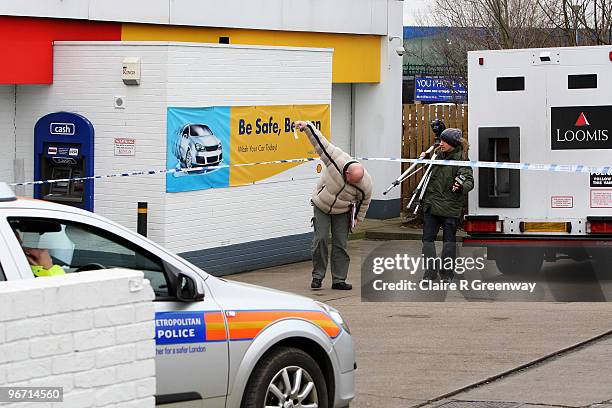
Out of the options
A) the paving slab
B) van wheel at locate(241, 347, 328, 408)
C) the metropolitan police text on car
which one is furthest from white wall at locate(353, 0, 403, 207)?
van wheel at locate(241, 347, 328, 408)

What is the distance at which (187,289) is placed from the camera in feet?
23.0

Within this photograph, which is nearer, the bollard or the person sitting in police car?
the person sitting in police car

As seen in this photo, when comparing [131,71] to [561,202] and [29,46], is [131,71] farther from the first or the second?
[561,202]

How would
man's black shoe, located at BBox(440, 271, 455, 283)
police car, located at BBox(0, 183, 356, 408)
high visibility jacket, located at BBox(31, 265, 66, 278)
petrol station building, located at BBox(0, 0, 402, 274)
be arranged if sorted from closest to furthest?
high visibility jacket, located at BBox(31, 265, 66, 278) < police car, located at BBox(0, 183, 356, 408) < petrol station building, located at BBox(0, 0, 402, 274) < man's black shoe, located at BBox(440, 271, 455, 283)

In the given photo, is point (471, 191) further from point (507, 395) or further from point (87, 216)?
point (87, 216)

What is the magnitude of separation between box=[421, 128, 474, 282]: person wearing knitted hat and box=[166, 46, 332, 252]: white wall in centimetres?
231

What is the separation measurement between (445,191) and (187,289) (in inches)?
330

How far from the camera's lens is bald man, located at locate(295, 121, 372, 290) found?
46.4 feet

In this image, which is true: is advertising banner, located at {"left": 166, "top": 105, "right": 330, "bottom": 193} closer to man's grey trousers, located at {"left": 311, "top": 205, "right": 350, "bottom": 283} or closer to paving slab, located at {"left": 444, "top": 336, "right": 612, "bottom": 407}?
man's grey trousers, located at {"left": 311, "top": 205, "right": 350, "bottom": 283}

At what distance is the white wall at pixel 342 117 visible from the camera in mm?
21797

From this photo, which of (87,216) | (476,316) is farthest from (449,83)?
→ (87,216)

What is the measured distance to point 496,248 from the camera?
15484 millimetres

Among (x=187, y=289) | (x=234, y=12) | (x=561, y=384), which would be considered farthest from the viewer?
(x=234, y=12)

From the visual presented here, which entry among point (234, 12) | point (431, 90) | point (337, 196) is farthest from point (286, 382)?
point (431, 90)
